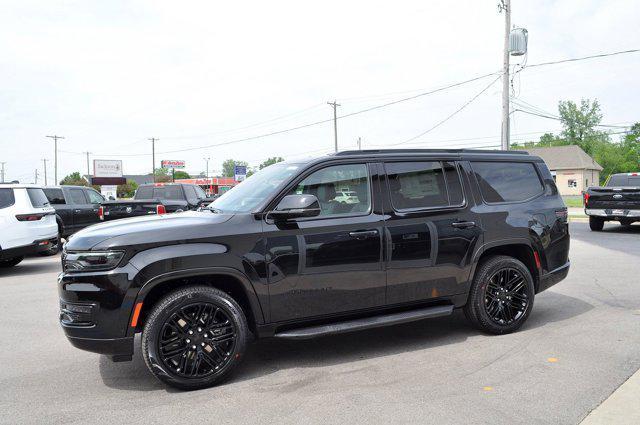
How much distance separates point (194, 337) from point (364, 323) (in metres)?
1.47

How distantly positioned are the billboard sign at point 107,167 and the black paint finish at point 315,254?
93167mm

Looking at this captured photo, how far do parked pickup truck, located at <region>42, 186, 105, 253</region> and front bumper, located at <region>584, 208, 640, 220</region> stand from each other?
14.8 m

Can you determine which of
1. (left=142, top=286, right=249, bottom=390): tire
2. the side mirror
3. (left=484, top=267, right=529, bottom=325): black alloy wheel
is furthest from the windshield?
(left=484, top=267, right=529, bottom=325): black alloy wheel

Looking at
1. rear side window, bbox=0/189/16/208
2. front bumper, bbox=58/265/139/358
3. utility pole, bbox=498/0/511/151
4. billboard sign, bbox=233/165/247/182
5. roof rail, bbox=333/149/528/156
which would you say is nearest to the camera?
front bumper, bbox=58/265/139/358

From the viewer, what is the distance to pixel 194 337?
4.00m

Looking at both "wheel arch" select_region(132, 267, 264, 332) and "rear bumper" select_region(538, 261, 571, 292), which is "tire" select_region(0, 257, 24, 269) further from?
"rear bumper" select_region(538, 261, 571, 292)

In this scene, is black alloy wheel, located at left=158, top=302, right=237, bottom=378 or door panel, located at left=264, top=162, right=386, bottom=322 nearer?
black alloy wheel, located at left=158, top=302, right=237, bottom=378

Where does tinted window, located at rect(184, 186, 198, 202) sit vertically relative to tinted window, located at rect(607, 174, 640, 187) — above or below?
below

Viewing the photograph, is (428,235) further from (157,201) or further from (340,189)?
(157,201)

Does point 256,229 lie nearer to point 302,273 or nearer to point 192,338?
point 302,273

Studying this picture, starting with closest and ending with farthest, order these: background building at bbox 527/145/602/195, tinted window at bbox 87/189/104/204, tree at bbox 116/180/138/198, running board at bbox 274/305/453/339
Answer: running board at bbox 274/305/453/339 → tinted window at bbox 87/189/104/204 → background building at bbox 527/145/602/195 → tree at bbox 116/180/138/198

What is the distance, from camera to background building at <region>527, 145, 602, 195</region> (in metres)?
68.2

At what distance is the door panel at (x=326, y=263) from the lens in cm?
422

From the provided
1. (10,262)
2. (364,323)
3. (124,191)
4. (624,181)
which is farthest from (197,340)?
(124,191)
